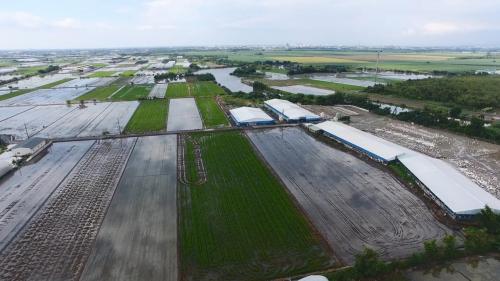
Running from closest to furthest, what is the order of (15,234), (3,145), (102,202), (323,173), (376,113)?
(15,234)
(102,202)
(323,173)
(3,145)
(376,113)

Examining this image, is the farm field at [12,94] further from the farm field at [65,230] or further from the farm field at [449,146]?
the farm field at [449,146]

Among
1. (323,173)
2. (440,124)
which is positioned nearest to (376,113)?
(440,124)

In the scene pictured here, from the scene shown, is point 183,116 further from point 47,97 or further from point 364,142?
point 47,97

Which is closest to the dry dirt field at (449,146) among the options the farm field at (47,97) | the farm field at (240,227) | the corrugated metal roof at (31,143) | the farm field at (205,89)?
the farm field at (240,227)

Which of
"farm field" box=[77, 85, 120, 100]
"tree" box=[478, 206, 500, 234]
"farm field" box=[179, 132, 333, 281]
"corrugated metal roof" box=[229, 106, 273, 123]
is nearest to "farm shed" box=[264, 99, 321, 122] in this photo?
"corrugated metal roof" box=[229, 106, 273, 123]

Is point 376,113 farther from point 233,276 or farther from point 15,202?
point 15,202

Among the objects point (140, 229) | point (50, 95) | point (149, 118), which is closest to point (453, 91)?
point (149, 118)
